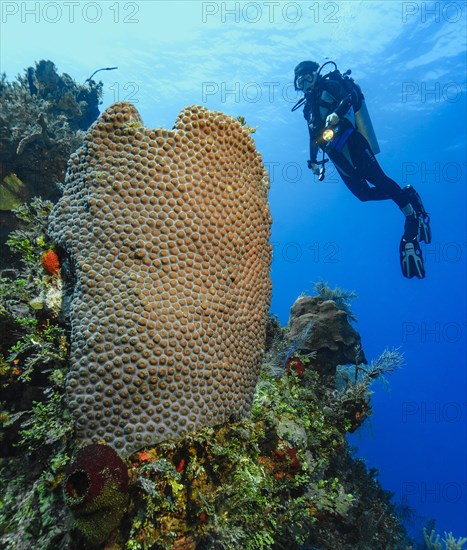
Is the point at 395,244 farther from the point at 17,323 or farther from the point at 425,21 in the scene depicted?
the point at 17,323

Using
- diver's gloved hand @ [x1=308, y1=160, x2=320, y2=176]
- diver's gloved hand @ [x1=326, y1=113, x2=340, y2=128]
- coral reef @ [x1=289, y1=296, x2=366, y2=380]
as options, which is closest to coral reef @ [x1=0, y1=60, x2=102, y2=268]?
coral reef @ [x1=289, y1=296, x2=366, y2=380]

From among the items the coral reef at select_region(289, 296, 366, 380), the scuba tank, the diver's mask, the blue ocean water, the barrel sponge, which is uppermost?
the blue ocean water

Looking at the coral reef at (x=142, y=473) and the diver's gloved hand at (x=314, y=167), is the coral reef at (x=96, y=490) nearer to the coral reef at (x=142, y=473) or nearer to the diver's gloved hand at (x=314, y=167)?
the coral reef at (x=142, y=473)

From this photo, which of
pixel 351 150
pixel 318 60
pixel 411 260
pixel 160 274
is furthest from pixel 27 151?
pixel 318 60

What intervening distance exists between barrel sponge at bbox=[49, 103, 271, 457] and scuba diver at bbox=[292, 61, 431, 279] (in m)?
8.19

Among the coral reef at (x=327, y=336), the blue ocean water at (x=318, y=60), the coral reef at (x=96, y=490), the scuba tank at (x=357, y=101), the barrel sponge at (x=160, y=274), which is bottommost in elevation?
the coral reef at (x=96, y=490)

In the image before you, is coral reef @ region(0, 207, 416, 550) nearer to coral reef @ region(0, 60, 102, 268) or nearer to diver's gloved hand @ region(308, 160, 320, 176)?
coral reef @ region(0, 60, 102, 268)

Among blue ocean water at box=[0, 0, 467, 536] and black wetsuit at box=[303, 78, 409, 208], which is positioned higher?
blue ocean water at box=[0, 0, 467, 536]

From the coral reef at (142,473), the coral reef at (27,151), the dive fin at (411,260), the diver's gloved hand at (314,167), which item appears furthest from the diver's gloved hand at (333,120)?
the coral reef at (142,473)

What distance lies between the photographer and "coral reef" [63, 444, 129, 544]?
86.3 inches

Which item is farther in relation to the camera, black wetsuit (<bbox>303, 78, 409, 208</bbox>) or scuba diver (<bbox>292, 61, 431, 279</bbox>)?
black wetsuit (<bbox>303, 78, 409, 208</bbox>)

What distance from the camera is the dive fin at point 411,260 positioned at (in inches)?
428

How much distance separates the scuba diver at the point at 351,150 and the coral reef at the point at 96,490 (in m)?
10.0

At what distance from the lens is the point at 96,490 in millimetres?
2197
